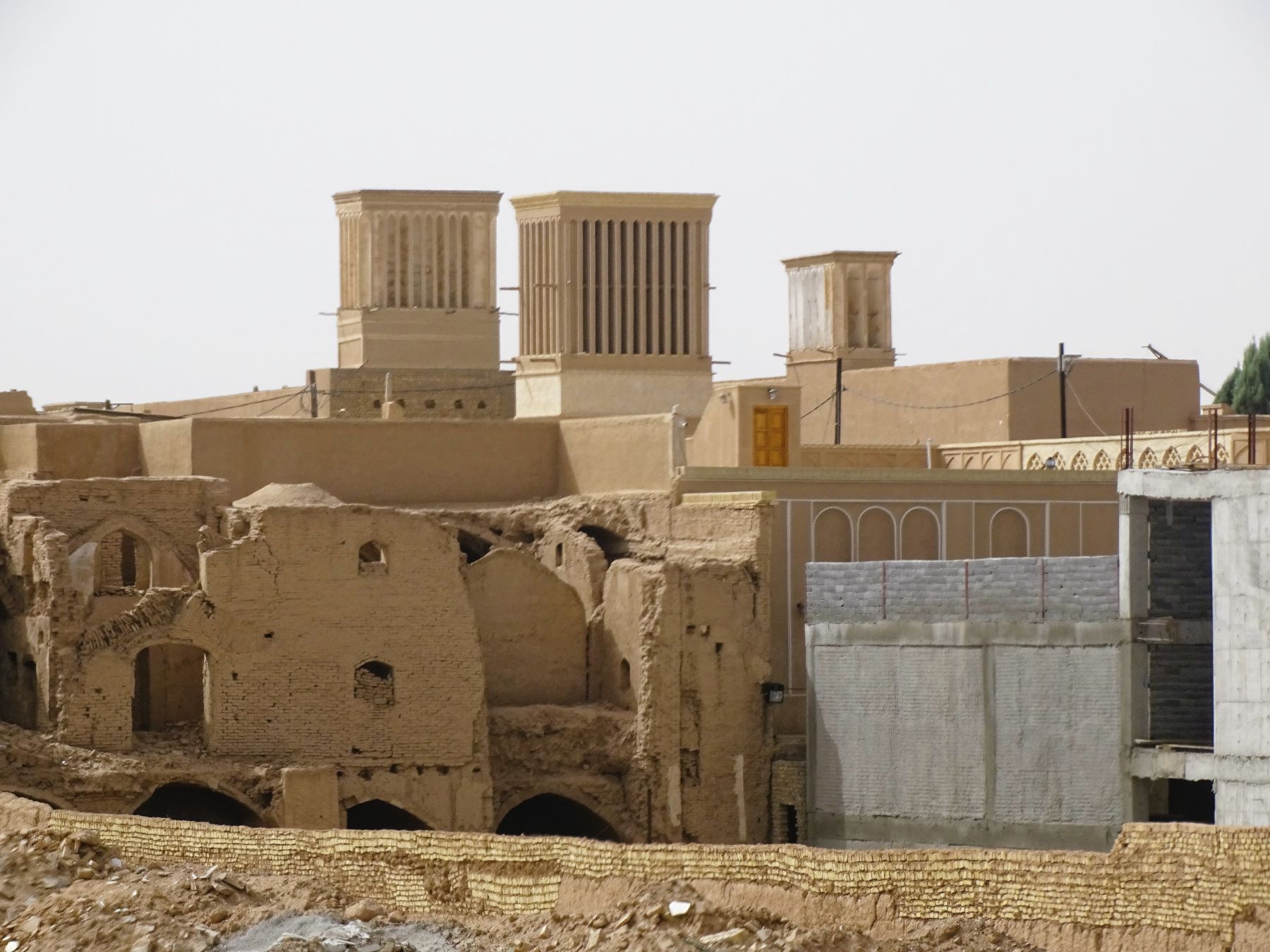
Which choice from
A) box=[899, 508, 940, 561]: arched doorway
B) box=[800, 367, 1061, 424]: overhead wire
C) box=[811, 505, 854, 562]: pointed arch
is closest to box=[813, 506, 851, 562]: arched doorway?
box=[811, 505, 854, 562]: pointed arch

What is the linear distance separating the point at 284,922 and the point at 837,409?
24159 mm

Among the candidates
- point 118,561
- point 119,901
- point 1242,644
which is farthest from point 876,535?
point 119,901

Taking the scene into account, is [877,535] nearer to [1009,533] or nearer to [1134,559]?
[1009,533]

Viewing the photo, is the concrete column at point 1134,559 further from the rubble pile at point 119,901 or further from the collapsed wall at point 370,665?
the rubble pile at point 119,901

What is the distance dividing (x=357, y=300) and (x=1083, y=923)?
3319cm

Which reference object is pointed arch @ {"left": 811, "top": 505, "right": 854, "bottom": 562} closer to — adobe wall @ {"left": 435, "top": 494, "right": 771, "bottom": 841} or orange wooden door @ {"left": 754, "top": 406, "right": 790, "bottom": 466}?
adobe wall @ {"left": 435, "top": 494, "right": 771, "bottom": 841}

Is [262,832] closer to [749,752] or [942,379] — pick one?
[749,752]

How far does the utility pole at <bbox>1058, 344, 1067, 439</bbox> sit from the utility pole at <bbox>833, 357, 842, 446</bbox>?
3.87 metres

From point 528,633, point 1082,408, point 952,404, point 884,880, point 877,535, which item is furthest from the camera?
point 952,404

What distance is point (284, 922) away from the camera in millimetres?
27062

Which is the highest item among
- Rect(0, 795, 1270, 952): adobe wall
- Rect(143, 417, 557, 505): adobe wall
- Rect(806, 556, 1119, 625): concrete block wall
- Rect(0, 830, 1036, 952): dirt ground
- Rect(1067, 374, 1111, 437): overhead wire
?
Rect(1067, 374, 1111, 437): overhead wire

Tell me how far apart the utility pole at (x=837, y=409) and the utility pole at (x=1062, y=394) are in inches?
152

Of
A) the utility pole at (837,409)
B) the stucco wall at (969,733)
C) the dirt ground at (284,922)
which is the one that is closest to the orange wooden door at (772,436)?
the stucco wall at (969,733)

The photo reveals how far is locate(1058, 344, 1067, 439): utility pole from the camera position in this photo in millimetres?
46562
